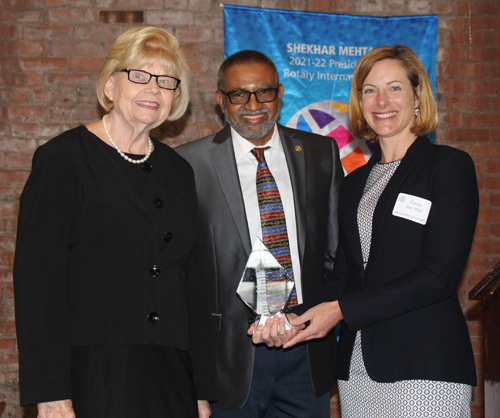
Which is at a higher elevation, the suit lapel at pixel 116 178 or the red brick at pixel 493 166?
the red brick at pixel 493 166

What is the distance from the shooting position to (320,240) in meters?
2.21

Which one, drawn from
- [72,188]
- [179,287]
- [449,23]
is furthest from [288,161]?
[449,23]

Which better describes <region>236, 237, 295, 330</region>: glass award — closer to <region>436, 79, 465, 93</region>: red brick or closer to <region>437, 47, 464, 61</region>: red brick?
<region>436, 79, 465, 93</region>: red brick

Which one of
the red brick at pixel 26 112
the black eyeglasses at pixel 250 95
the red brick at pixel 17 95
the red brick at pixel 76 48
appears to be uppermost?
the red brick at pixel 76 48

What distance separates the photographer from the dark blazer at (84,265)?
1432 millimetres

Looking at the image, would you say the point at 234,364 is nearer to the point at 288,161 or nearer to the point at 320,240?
the point at 320,240

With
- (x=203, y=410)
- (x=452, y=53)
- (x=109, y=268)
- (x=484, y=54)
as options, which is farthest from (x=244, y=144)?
(x=484, y=54)

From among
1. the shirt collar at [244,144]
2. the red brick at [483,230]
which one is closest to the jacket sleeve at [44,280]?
the shirt collar at [244,144]

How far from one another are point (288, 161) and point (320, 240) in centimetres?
37

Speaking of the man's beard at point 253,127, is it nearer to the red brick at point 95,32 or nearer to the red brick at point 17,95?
the red brick at point 95,32

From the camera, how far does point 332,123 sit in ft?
11.4

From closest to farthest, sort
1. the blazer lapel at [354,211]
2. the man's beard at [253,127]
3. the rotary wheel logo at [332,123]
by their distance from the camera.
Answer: the blazer lapel at [354,211] → the man's beard at [253,127] → the rotary wheel logo at [332,123]

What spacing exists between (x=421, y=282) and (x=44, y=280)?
116cm

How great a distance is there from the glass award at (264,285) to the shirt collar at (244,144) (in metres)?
0.62
